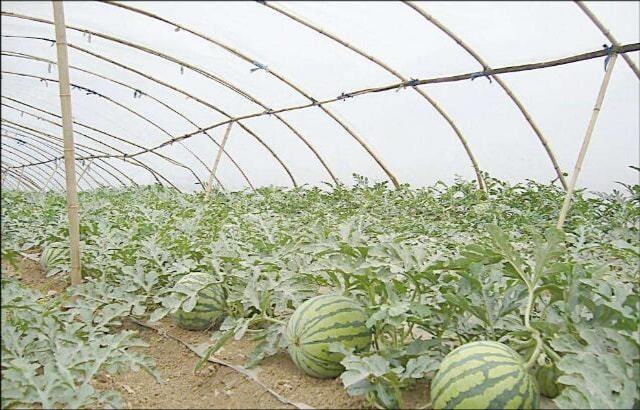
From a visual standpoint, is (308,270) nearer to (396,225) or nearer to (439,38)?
(396,225)

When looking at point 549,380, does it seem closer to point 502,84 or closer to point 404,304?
point 404,304

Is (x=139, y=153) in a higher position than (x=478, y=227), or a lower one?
higher

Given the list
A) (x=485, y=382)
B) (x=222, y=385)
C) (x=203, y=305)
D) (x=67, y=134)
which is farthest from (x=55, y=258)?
(x=485, y=382)

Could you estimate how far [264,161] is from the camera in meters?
10.4

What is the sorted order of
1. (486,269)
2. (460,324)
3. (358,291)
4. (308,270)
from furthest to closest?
(308,270) → (358,291) → (486,269) → (460,324)

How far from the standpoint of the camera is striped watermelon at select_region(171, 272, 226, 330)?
109 inches

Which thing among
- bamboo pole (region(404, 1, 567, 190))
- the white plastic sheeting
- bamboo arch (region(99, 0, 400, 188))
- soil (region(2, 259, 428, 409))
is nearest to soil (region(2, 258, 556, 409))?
soil (region(2, 259, 428, 409))

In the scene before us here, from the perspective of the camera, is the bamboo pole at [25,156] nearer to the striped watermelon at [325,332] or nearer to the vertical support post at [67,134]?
the vertical support post at [67,134]

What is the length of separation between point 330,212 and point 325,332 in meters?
3.36

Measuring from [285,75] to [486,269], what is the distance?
583 centimetres

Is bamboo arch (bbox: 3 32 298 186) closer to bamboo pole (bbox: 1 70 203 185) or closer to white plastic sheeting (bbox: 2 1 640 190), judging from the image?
white plastic sheeting (bbox: 2 1 640 190)

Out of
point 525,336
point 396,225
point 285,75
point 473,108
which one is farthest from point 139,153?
point 525,336

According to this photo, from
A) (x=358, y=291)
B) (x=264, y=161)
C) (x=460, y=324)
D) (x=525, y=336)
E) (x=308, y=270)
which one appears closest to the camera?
(x=525, y=336)

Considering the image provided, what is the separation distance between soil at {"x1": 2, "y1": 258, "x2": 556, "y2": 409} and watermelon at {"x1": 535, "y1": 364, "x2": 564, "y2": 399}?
0.17 ft
